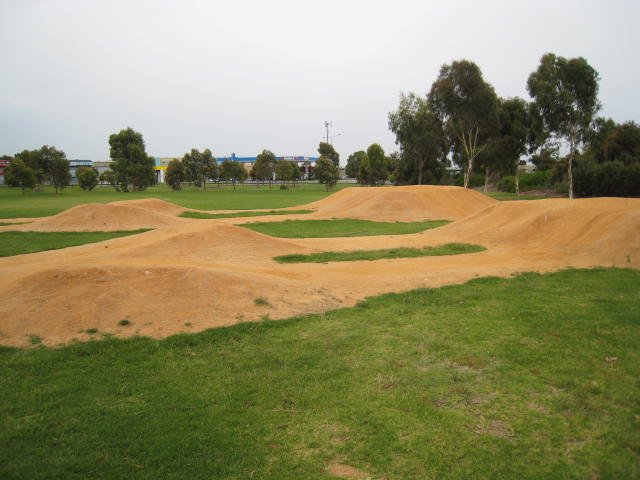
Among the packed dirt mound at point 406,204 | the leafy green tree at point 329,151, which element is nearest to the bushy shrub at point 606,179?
the packed dirt mound at point 406,204

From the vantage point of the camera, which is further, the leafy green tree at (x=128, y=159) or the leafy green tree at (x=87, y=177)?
the leafy green tree at (x=87, y=177)

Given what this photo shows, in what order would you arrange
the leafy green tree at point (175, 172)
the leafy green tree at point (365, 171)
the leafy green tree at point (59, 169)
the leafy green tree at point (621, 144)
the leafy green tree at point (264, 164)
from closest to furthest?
the leafy green tree at point (621, 144), the leafy green tree at point (59, 169), the leafy green tree at point (365, 171), the leafy green tree at point (175, 172), the leafy green tree at point (264, 164)

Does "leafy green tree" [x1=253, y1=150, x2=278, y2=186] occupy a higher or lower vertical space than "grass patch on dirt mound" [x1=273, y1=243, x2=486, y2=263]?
higher

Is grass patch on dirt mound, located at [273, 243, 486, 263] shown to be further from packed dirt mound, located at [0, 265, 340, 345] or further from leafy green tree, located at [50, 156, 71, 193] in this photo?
leafy green tree, located at [50, 156, 71, 193]

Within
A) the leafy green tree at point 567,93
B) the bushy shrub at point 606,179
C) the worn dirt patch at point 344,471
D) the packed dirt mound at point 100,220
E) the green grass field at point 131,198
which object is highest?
the leafy green tree at point 567,93

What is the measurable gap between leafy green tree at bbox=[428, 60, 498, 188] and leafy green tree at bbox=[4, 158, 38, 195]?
54.6 meters

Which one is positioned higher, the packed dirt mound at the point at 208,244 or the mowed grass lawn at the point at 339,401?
the packed dirt mound at the point at 208,244

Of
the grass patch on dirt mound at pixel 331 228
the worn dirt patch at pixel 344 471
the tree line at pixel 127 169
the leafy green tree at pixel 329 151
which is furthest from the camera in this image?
the leafy green tree at pixel 329 151

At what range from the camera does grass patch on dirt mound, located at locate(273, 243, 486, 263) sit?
1422 cm

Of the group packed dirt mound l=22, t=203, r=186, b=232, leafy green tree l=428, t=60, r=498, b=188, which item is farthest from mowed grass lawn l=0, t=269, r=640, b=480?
leafy green tree l=428, t=60, r=498, b=188

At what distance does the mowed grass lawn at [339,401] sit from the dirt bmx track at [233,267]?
0.92m

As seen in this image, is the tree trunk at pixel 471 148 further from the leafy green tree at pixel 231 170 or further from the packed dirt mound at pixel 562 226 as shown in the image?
the leafy green tree at pixel 231 170

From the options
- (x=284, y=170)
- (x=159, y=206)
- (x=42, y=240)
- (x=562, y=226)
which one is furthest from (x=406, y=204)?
(x=284, y=170)

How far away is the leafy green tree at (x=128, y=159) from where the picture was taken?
67.7 m
